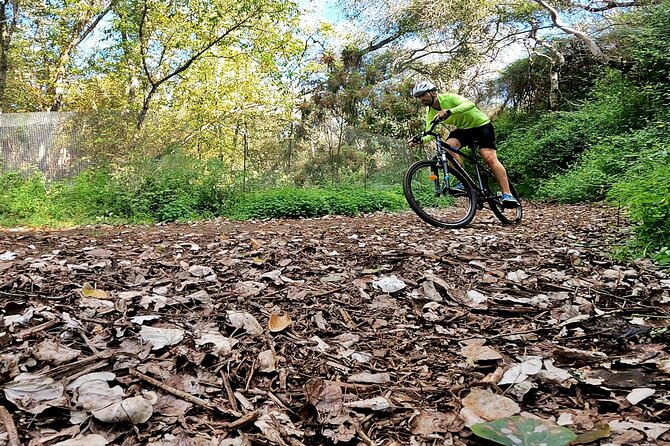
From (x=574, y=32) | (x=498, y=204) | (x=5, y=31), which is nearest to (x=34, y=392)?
(x=498, y=204)

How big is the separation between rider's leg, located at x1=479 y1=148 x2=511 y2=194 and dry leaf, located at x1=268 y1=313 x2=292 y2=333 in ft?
13.0

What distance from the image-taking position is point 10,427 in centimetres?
106

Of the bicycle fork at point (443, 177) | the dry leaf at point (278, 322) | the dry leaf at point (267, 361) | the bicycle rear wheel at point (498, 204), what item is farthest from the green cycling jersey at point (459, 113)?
the dry leaf at point (267, 361)

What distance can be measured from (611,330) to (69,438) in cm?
179

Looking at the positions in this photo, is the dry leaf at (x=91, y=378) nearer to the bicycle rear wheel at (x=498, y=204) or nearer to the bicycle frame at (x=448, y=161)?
the bicycle frame at (x=448, y=161)

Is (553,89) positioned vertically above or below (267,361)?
above

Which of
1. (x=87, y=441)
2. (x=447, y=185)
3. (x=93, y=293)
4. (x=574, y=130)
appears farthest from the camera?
(x=574, y=130)

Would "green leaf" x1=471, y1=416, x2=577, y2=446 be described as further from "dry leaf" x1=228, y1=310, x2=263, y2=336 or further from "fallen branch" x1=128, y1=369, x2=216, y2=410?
"dry leaf" x1=228, y1=310, x2=263, y2=336

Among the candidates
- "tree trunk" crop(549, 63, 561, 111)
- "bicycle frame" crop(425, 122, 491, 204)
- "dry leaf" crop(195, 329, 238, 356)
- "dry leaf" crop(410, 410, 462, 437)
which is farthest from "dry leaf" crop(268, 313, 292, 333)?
"tree trunk" crop(549, 63, 561, 111)

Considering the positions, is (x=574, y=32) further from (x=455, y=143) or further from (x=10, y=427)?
(x=10, y=427)

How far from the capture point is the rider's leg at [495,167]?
5.20m

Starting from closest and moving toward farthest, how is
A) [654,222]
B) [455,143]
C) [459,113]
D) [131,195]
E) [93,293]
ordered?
1. [93,293]
2. [654,222]
3. [459,113]
4. [455,143]
5. [131,195]

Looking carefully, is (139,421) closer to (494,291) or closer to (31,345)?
(31,345)

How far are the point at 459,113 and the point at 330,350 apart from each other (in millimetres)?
4010
